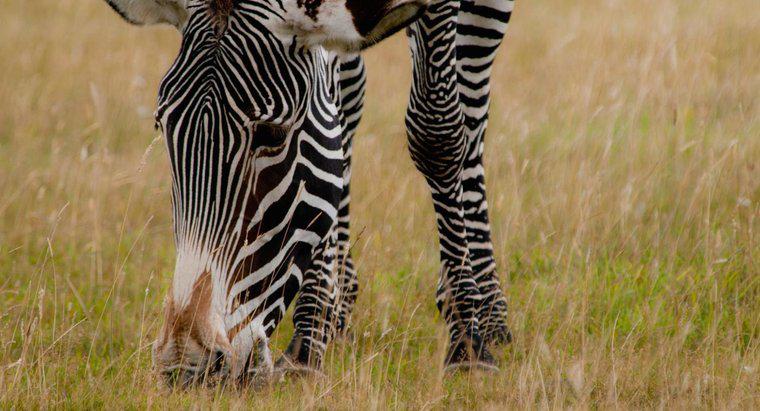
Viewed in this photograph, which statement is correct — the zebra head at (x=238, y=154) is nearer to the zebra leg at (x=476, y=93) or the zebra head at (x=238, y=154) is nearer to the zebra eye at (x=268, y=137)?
the zebra eye at (x=268, y=137)

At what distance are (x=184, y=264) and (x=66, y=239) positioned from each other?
11.8 feet

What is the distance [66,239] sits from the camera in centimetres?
637

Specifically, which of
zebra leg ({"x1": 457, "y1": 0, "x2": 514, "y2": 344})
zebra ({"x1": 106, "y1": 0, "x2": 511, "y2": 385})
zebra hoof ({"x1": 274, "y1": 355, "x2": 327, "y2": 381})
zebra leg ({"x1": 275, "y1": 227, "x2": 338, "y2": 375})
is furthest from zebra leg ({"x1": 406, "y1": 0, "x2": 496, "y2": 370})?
zebra ({"x1": 106, "y1": 0, "x2": 511, "y2": 385})

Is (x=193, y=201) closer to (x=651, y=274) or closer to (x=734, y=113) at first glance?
(x=651, y=274)

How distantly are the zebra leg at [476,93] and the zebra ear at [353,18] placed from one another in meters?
2.29

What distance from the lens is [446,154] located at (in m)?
4.84

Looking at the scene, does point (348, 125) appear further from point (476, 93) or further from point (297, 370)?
point (297, 370)

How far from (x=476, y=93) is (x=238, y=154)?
2.57 metres

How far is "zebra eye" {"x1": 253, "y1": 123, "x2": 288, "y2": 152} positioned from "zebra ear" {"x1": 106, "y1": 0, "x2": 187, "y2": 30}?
63 cm

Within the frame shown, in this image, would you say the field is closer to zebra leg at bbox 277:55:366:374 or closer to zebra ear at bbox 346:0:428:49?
zebra leg at bbox 277:55:366:374

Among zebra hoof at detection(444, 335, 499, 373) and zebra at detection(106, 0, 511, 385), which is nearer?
zebra at detection(106, 0, 511, 385)

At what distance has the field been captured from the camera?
396 cm

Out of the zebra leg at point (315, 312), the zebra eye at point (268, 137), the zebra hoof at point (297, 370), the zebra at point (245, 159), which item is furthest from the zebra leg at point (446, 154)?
the zebra eye at point (268, 137)

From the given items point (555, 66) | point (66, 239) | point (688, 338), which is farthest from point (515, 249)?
point (555, 66)
